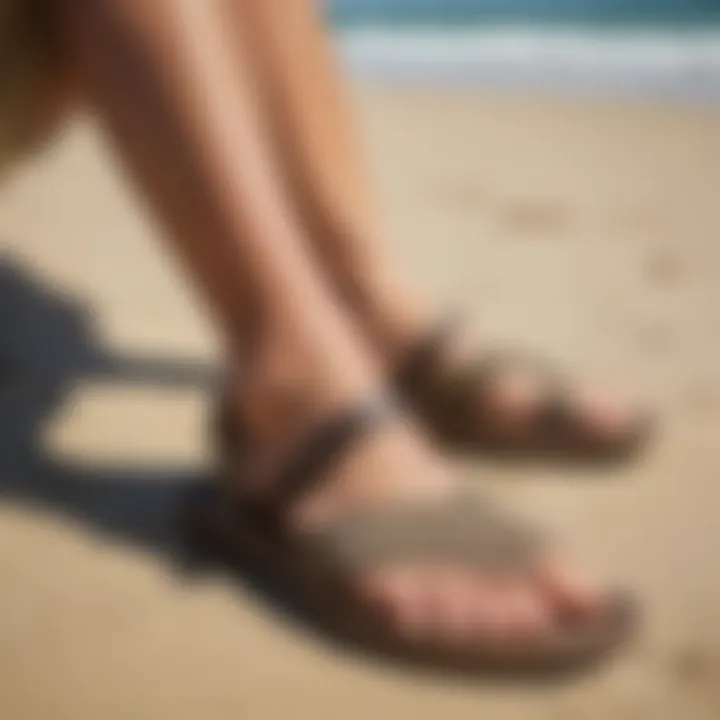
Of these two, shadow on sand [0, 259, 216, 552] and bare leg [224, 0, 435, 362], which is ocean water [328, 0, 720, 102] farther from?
bare leg [224, 0, 435, 362]

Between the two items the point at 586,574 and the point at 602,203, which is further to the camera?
the point at 602,203

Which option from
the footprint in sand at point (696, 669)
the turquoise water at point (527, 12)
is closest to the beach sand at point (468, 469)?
the footprint in sand at point (696, 669)

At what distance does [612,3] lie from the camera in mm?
1505

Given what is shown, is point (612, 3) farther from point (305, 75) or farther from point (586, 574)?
point (586, 574)

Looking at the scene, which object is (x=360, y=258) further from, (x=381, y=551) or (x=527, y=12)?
(x=527, y=12)

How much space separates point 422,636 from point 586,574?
108mm

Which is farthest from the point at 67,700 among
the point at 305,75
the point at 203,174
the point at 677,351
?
the point at 677,351

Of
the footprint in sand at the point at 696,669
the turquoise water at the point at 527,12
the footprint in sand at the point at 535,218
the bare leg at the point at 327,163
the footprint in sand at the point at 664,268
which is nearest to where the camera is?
the footprint in sand at the point at 696,669

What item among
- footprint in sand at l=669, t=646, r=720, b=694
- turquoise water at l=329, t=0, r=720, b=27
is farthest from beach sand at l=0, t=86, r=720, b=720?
turquoise water at l=329, t=0, r=720, b=27

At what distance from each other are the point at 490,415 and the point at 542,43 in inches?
37.4

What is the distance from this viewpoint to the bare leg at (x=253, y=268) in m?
0.60

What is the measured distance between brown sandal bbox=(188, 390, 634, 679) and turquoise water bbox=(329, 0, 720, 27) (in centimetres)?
105

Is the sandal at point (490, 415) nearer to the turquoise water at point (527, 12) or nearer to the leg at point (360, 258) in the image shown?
the leg at point (360, 258)

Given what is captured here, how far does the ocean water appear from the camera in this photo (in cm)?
149
